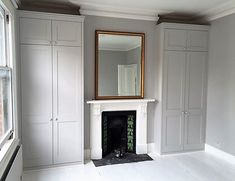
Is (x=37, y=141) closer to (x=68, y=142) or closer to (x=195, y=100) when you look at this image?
(x=68, y=142)

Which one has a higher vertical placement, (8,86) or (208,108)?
(8,86)

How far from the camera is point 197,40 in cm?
405

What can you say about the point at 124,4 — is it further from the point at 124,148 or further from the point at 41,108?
the point at 124,148

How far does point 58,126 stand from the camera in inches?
135

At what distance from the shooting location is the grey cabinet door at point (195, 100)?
405 cm

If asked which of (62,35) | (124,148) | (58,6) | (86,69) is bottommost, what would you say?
(124,148)

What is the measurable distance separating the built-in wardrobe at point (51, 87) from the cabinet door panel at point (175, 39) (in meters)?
1.53

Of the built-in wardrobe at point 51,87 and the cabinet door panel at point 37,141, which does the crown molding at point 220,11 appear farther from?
the cabinet door panel at point 37,141

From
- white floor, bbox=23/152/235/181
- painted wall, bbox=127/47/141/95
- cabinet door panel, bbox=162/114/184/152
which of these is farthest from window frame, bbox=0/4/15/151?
cabinet door panel, bbox=162/114/184/152

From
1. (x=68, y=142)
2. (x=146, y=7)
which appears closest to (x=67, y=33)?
(x=146, y=7)

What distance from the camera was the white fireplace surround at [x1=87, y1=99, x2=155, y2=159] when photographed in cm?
377

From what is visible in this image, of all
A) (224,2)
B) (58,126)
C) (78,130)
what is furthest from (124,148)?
(224,2)

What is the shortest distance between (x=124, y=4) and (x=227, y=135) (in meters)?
2.82

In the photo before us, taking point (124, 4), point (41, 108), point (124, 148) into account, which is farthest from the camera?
point (124, 148)
